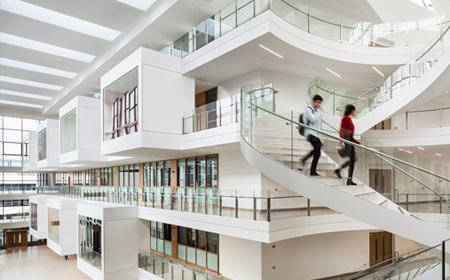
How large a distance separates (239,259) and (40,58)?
14.7 metres

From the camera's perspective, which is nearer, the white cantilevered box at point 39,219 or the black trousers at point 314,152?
the black trousers at point 314,152

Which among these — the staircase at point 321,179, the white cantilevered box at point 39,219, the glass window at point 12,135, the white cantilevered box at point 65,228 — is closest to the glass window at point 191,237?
the staircase at point 321,179

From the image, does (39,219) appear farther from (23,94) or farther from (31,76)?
(31,76)

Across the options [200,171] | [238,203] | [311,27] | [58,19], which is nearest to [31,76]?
[58,19]

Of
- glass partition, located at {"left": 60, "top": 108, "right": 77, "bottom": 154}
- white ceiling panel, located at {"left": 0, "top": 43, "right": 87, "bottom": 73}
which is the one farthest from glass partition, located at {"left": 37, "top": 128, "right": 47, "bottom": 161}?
white ceiling panel, located at {"left": 0, "top": 43, "right": 87, "bottom": 73}

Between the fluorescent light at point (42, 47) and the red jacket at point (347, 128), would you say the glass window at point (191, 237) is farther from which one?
the fluorescent light at point (42, 47)

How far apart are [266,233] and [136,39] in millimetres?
10924

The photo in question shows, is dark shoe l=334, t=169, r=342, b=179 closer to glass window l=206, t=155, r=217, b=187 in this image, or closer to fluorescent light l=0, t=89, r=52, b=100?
glass window l=206, t=155, r=217, b=187

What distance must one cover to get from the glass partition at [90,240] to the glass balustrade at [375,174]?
9.50m

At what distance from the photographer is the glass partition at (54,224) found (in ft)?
62.8

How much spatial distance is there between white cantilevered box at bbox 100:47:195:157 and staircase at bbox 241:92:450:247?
14.5 feet

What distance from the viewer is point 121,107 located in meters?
13.1

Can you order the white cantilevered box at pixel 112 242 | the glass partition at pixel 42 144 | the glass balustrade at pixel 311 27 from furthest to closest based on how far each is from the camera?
the glass partition at pixel 42 144, the white cantilevered box at pixel 112 242, the glass balustrade at pixel 311 27

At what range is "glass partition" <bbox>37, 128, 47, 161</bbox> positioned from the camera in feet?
78.2
